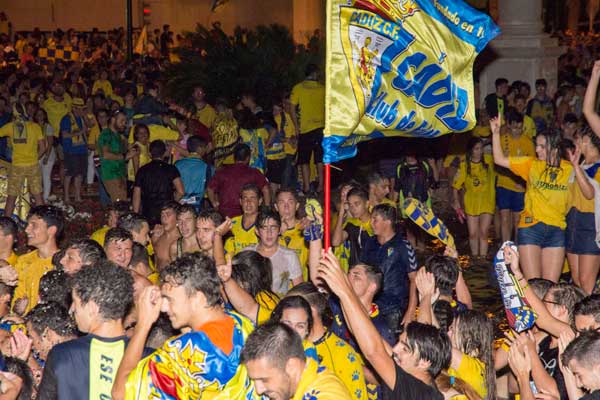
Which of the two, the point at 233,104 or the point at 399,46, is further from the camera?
the point at 233,104

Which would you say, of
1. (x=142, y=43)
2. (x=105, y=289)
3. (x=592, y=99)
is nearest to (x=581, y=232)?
(x=592, y=99)

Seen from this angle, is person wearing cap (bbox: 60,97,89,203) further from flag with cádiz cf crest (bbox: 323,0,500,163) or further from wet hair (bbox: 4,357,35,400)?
wet hair (bbox: 4,357,35,400)

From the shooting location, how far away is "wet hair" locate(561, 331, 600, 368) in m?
5.13

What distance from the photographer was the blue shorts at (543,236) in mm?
10328

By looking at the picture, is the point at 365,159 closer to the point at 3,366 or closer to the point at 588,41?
the point at 3,366

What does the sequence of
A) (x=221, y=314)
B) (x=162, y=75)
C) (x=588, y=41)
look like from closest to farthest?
(x=221, y=314) < (x=162, y=75) < (x=588, y=41)

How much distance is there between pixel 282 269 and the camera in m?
8.98

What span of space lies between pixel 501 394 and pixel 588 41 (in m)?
28.9

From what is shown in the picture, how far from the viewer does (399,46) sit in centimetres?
693

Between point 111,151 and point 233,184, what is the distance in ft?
14.5

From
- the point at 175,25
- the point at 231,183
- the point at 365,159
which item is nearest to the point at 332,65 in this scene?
the point at 231,183

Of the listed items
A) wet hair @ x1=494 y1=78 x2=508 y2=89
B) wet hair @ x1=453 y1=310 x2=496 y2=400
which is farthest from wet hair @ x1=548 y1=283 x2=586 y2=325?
wet hair @ x1=494 y1=78 x2=508 y2=89

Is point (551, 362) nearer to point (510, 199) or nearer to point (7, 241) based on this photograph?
point (7, 241)

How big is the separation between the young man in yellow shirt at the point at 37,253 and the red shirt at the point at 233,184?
336cm
